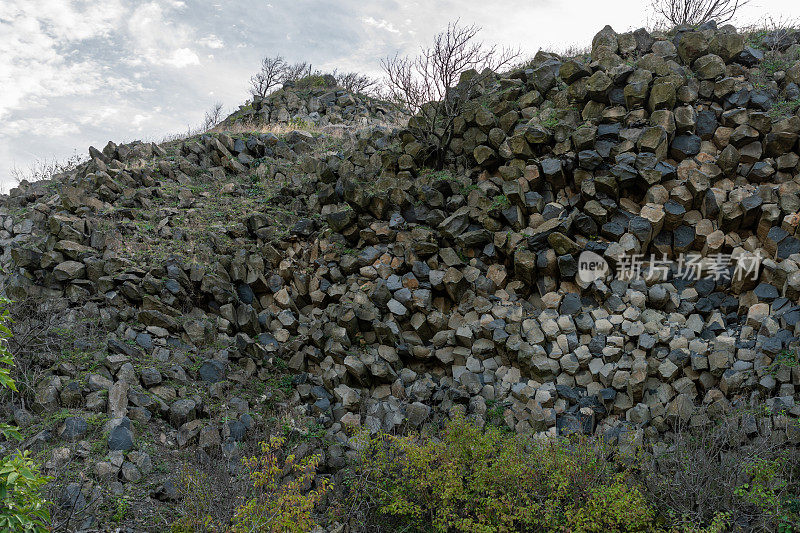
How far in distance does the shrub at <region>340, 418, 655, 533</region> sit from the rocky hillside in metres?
1.12

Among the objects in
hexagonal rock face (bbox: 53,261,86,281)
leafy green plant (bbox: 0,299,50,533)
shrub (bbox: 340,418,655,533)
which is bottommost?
shrub (bbox: 340,418,655,533)

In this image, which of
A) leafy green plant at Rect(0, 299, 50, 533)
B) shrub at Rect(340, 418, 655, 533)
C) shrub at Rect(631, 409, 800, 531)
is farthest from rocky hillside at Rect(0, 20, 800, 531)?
leafy green plant at Rect(0, 299, 50, 533)

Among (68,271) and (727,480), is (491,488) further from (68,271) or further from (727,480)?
(68,271)

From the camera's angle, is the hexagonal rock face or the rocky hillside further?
the hexagonal rock face

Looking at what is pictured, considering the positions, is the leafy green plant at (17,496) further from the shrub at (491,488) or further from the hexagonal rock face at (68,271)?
the hexagonal rock face at (68,271)

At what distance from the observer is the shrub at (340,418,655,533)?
6.00 m

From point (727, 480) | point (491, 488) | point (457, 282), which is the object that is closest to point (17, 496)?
point (491, 488)

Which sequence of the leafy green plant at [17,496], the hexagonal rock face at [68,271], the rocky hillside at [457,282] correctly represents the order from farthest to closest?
the hexagonal rock face at [68,271], the rocky hillside at [457,282], the leafy green plant at [17,496]

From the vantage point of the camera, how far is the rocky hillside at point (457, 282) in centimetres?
771

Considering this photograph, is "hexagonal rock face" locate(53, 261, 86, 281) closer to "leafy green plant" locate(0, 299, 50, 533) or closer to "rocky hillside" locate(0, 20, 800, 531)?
"rocky hillside" locate(0, 20, 800, 531)

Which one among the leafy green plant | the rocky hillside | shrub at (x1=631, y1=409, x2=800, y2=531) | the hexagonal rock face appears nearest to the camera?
the leafy green plant

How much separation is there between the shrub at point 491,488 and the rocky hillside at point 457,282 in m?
1.12

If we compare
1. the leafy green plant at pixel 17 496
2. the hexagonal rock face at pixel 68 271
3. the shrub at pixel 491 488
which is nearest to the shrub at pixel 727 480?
the shrub at pixel 491 488

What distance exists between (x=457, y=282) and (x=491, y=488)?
422cm
